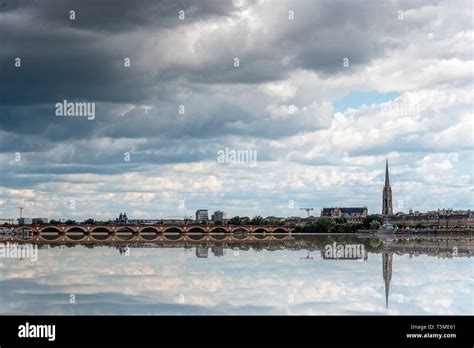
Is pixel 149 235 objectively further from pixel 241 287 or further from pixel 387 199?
pixel 241 287

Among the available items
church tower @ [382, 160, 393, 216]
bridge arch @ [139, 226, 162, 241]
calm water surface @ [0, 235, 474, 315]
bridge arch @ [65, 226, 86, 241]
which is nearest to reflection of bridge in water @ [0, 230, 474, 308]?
bridge arch @ [139, 226, 162, 241]

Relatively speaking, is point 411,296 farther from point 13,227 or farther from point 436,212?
point 436,212

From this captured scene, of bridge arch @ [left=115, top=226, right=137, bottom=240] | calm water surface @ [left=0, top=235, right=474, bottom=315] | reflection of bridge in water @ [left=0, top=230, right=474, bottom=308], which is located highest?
bridge arch @ [left=115, top=226, right=137, bottom=240]

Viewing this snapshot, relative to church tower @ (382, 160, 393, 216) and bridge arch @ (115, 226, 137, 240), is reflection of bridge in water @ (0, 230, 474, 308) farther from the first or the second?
church tower @ (382, 160, 393, 216)

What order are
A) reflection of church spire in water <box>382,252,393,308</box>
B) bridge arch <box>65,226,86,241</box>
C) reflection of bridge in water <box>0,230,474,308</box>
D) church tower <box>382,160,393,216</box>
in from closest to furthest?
reflection of church spire in water <box>382,252,393,308</box>, reflection of bridge in water <box>0,230,474,308</box>, bridge arch <box>65,226,86,241</box>, church tower <box>382,160,393,216</box>

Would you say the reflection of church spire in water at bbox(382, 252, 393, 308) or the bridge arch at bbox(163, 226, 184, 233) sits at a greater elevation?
the bridge arch at bbox(163, 226, 184, 233)

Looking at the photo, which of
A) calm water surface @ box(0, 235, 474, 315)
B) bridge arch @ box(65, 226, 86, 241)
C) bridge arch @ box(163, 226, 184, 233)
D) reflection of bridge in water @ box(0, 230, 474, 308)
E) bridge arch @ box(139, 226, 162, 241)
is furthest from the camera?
bridge arch @ box(163, 226, 184, 233)

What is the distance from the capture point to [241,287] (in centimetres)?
3172

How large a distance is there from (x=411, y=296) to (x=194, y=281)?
10895 mm

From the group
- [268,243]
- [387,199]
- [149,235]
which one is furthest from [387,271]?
[387,199]

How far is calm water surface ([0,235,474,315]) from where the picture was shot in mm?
25891

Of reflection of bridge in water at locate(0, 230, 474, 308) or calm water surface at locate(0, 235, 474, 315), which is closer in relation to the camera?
calm water surface at locate(0, 235, 474, 315)

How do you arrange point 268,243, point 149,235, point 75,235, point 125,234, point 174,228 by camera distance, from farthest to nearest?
point 174,228 < point 125,234 < point 149,235 < point 75,235 < point 268,243

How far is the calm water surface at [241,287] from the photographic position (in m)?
25.9
